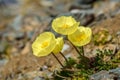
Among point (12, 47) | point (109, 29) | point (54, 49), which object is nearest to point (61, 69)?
point (54, 49)

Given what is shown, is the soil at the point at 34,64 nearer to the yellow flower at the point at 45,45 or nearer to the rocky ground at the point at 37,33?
the rocky ground at the point at 37,33

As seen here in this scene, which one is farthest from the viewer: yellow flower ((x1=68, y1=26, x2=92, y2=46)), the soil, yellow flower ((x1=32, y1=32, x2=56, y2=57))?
the soil

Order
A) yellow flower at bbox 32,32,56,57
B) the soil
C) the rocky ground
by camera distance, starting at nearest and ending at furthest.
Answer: yellow flower at bbox 32,32,56,57 → the soil → the rocky ground

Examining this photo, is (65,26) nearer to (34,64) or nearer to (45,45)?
(45,45)

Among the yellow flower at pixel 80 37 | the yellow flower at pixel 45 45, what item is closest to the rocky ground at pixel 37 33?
the yellow flower at pixel 80 37

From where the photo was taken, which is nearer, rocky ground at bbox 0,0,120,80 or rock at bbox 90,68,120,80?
rock at bbox 90,68,120,80

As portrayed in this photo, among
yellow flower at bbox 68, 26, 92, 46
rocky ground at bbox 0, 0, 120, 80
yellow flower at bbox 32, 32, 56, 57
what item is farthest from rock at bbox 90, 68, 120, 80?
yellow flower at bbox 32, 32, 56, 57

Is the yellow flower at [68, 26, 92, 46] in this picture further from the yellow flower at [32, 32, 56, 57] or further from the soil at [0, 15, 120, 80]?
the soil at [0, 15, 120, 80]

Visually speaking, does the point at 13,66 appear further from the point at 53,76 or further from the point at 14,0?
the point at 14,0

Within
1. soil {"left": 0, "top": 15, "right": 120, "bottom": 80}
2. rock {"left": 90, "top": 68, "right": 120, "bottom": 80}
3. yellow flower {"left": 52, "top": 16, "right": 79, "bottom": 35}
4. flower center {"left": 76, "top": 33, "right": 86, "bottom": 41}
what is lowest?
rock {"left": 90, "top": 68, "right": 120, "bottom": 80}
